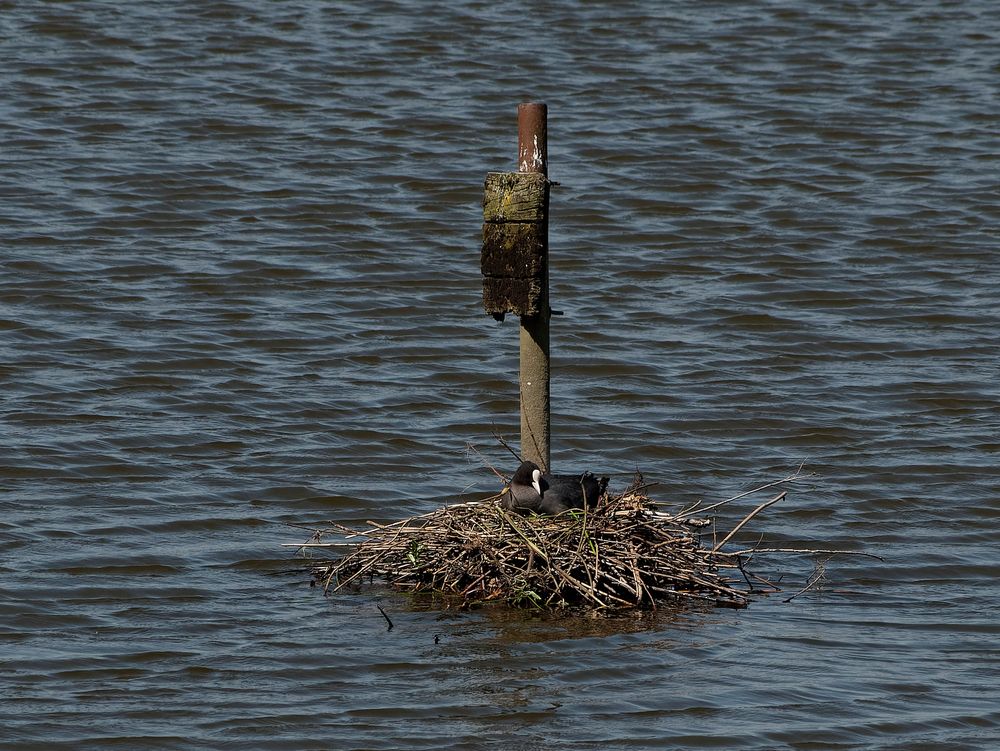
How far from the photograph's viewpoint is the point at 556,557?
9.68 meters

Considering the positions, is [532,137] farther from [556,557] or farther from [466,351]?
[466,351]

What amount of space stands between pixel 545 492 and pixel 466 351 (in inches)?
242

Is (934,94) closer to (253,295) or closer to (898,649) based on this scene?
(253,295)

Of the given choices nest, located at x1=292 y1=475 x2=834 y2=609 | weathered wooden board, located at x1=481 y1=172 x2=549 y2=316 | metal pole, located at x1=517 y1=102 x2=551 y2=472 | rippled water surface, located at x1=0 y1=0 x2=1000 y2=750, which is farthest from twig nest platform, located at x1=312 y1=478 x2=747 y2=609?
weathered wooden board, located at x1=481 y1=172 x2=549 y2=316

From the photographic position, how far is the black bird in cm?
977

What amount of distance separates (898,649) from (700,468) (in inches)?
143

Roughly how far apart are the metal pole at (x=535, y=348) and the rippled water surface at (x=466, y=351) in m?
1.06

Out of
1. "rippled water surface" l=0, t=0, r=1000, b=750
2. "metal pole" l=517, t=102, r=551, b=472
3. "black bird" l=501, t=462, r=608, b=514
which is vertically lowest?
"rippled water surface" l=0, t=0, r=1000, b=750

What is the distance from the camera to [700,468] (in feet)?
43.1

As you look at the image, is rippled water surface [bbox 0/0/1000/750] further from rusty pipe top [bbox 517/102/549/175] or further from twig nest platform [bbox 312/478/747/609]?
rusty pipe top [bbox 517/102/549/175]

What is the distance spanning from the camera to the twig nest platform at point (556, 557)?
9.68m

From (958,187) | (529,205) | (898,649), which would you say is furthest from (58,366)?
(958,187)

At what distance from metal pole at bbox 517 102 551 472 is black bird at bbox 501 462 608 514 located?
0.36 meters

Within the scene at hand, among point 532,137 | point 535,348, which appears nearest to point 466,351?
point 535,348
